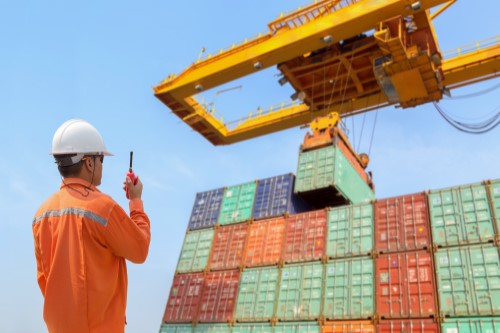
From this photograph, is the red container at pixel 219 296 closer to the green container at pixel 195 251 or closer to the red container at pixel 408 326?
the green container at pixel 195 251

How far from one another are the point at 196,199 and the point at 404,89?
41.2 ft

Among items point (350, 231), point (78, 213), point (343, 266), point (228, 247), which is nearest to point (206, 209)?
point (228, 247)

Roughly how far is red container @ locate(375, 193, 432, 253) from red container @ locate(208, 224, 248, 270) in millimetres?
6485

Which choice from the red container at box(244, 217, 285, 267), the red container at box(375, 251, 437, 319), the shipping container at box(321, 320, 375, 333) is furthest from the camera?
the red container at box(244, 217, 285, 267)

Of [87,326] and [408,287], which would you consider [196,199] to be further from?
[87,326]

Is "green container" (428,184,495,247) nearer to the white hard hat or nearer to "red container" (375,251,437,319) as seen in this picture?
"red container" (375,251,437,319)

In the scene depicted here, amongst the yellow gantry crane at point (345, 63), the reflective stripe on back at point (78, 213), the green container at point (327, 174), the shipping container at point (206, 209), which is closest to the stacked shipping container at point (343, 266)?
the shipping container at point (206, 209)

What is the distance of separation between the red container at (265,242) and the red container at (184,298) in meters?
2.81

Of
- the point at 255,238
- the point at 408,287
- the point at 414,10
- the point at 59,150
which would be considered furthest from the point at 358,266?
the point at 59,150

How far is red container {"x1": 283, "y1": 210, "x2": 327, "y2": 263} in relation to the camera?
59.4ft

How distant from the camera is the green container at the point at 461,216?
15.0 meters

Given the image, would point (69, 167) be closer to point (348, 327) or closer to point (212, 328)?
point (348, 327)

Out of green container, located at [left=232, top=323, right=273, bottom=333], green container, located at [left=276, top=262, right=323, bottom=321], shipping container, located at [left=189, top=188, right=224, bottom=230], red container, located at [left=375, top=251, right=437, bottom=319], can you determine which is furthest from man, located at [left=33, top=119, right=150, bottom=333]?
shipping container, located at [left=189, top=188, right=224, bottom=230]

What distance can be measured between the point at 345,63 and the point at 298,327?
12478 millimetres
